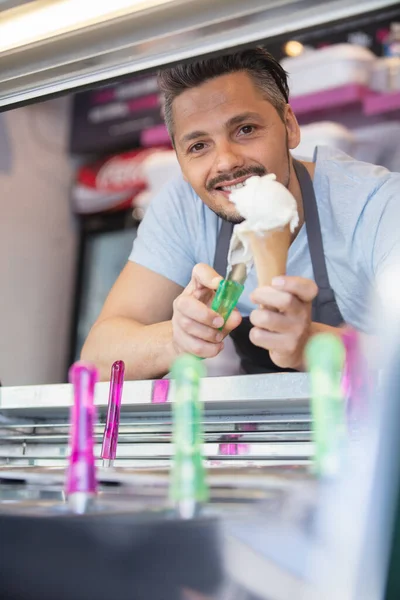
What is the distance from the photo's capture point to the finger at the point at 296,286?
771 millimetres

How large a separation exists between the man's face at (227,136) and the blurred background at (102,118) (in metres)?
0.17

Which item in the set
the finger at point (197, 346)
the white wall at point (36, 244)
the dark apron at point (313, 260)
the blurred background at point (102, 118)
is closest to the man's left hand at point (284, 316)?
the finger at point (197, 346)

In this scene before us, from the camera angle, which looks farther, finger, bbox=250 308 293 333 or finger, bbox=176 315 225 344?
finger, bbox=176 315 225 344

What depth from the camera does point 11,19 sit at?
83cm

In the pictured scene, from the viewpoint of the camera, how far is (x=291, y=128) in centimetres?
133

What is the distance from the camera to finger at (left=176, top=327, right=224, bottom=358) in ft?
3.20

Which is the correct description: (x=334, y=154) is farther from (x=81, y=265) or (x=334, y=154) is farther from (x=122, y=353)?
(x=81, y=265)

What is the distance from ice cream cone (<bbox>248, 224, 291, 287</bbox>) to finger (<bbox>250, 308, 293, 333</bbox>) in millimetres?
32

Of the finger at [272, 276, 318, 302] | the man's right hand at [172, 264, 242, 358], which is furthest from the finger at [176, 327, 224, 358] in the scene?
the finger at [272, 276, 318, 302]

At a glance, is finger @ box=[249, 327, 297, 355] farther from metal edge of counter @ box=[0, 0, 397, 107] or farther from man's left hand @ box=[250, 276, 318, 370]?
metal edge of counter @ box=[0, 0, 397, 107]

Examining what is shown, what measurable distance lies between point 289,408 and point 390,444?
0.34m

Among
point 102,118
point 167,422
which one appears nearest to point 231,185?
point 167,422

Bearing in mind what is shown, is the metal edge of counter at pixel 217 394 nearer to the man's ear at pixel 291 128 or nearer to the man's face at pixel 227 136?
the man's face at pixel 227 136

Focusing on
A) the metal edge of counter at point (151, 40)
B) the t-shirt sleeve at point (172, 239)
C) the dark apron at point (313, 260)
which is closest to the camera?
the metal edge of counter at point (151, 40)
